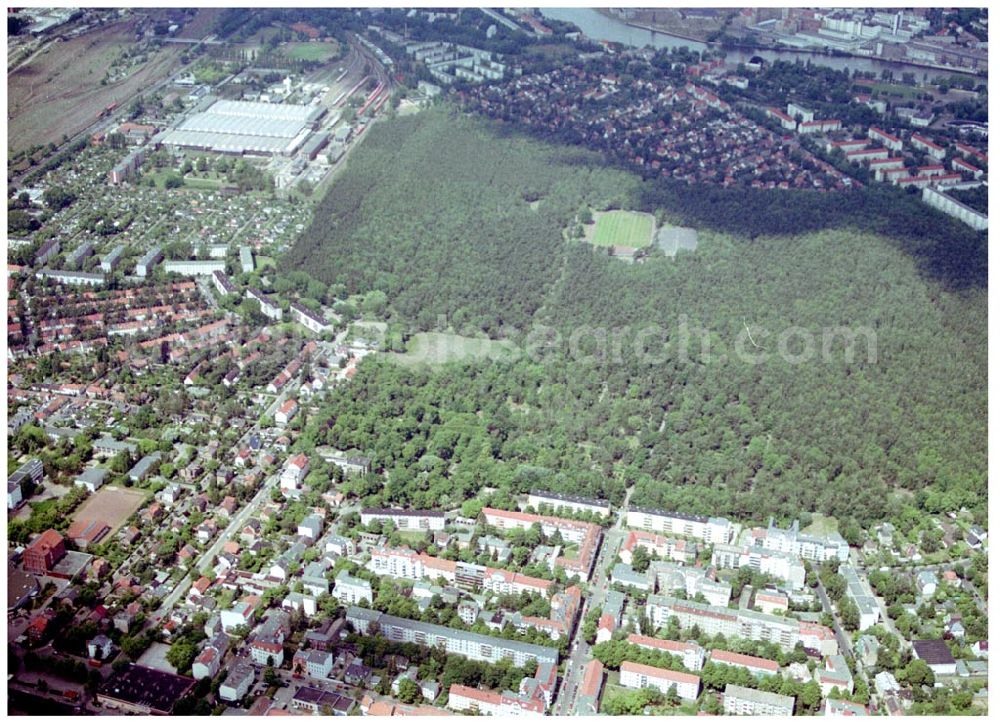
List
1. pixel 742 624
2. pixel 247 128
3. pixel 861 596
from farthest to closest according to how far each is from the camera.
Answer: pixel 247 128 < pixel 861 596 < pixel 742 624

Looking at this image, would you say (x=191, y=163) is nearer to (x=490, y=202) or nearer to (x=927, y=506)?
(x=490, y=202)

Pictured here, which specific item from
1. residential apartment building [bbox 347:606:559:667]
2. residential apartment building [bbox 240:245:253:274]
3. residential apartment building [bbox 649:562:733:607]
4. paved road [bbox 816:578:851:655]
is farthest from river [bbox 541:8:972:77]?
residential apartment building [bbox 347:606:559:667]

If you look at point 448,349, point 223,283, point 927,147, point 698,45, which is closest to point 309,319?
point 223,283

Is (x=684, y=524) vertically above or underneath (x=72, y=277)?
underneath

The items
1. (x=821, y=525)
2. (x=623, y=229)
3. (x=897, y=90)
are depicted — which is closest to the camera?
(x=821, y=525)

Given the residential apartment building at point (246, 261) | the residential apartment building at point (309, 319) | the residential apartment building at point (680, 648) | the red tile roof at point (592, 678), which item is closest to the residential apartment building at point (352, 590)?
the red tile roof at point (592, 678)

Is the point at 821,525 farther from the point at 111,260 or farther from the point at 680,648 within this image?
the point at 111,260
